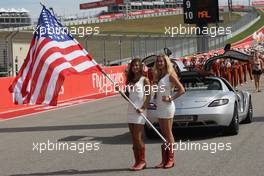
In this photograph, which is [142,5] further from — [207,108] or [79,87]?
[207,108]

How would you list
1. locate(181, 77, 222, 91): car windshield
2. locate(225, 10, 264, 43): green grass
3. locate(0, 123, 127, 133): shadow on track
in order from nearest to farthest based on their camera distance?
locate(181, 77, 222, 91): car windshield → locate(0, 123, 127, 133): shadow on track → locate(225, 10, 264, 43): green grass

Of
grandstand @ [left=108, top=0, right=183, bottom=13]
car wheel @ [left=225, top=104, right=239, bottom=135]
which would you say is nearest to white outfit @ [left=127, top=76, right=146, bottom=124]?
car wheel @ [left=225, top=104, right=239, bottom=135]

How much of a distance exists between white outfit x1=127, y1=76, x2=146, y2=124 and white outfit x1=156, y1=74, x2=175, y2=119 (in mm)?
263

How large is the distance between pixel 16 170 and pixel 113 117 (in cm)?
744

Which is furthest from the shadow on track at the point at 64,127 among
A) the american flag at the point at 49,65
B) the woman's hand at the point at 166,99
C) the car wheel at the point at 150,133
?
the woman's hand at the point at 166,99

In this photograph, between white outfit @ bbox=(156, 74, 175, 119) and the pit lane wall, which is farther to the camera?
the pit lane wall

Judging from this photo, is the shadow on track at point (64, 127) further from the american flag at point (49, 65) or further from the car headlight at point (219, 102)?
the american flag at point (49, 65)

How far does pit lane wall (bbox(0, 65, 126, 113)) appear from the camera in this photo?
1944 centimetres

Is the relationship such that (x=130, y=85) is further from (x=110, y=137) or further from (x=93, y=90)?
(x=93, y=90)

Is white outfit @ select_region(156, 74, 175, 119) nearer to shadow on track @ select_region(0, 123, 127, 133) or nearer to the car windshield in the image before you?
the car windshield

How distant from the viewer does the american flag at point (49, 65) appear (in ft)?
29.1

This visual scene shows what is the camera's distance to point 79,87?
79.9ft

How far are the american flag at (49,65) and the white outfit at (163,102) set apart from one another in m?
1.17

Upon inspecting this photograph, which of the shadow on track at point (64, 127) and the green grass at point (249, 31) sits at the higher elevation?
the shadow on track at point (64, 127)
